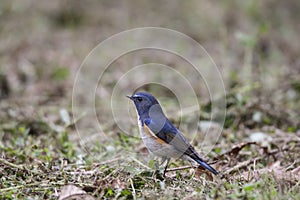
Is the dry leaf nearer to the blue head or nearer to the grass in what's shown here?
the grass

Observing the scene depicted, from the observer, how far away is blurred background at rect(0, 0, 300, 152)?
7.37 m

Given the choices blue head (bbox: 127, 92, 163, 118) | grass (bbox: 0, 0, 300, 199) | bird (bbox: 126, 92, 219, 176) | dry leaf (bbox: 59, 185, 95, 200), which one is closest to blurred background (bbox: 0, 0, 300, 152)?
grass (bbox: 0, 0, 300, 199)

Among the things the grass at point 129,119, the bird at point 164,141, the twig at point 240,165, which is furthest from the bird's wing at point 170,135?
the twig at point 240,165

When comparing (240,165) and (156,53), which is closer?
(240,165)

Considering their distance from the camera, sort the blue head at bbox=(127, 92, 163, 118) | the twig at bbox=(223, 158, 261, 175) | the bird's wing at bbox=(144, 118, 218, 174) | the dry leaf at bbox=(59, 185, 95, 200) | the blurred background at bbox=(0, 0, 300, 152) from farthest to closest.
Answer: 1. the blurred background at bbox=(0, 0, 300, 152)
2. the blue head at bbox=(127, 92, 163, 118)
3. the twig at bbox=(223, 158, 261, 175)
4. the bird's wing at bbox=(144, 118, 218, 174)
5. the dry leaf at bbox=(59, 185, 95, 200)

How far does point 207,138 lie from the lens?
22.0ft

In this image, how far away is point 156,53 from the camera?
1109 centimetres

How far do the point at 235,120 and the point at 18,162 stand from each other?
3.15 meters

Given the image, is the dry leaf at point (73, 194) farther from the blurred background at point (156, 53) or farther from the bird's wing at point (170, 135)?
the blurred background at point (156, 53)

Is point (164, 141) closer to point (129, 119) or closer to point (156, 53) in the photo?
point (129, 119)

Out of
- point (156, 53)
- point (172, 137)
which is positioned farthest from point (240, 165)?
point (156, 53)

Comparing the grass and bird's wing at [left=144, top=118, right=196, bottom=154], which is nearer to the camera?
the grass

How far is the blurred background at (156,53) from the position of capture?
24.2 feet

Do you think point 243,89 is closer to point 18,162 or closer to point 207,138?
point 207,138
